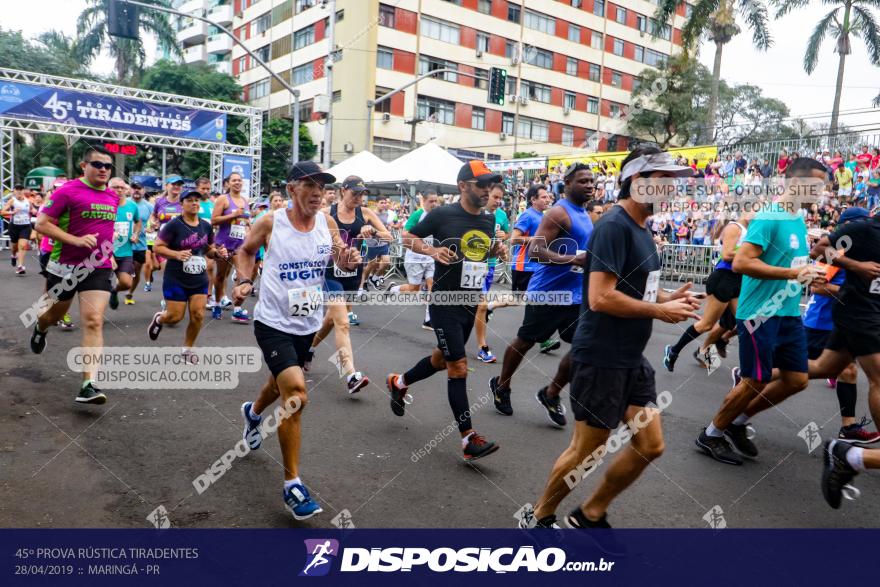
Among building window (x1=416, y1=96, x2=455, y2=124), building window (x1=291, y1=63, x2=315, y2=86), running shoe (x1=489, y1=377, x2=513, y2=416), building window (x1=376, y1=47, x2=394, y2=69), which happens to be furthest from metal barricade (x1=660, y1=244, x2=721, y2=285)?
building window (x1=291, y1=63, x2=315, y2=86)

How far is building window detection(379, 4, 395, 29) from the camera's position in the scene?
1583 inches

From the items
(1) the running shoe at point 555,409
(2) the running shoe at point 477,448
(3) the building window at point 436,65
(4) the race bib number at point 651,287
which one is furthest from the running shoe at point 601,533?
(3) the building window at point 436,65

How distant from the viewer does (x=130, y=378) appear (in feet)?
20.3

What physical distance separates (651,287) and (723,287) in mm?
4033

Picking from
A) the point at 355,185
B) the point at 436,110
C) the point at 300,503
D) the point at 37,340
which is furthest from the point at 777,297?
the point at 436,110

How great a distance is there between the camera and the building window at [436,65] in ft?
139

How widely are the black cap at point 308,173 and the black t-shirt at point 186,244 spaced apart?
3.30 metres

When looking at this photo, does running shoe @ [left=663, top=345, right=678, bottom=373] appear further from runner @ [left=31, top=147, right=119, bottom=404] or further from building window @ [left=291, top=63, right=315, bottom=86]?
building window @ [left=291, top=63, right=315, bottom=86]

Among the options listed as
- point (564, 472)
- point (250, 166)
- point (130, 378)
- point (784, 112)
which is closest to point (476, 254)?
point (564, 472)

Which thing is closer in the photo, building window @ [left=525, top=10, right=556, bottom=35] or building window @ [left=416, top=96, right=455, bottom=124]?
building window @ [left=416, top=96, right=455, bottom=124]

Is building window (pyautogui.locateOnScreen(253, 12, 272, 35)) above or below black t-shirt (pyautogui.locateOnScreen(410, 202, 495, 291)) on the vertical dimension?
above

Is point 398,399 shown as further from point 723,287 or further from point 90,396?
point 723,287

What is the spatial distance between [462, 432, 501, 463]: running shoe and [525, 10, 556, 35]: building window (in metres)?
48.0

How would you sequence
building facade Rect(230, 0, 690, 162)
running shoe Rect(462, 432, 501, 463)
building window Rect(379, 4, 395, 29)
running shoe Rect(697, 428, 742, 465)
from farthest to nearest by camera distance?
building facade Rect(230, 0, 690, 162)
building window Rect(379, 4, 395, 29)
running shoe Rect(697, 428, 742, 465)
running shoe Rect(462, 432, 501, 463)
